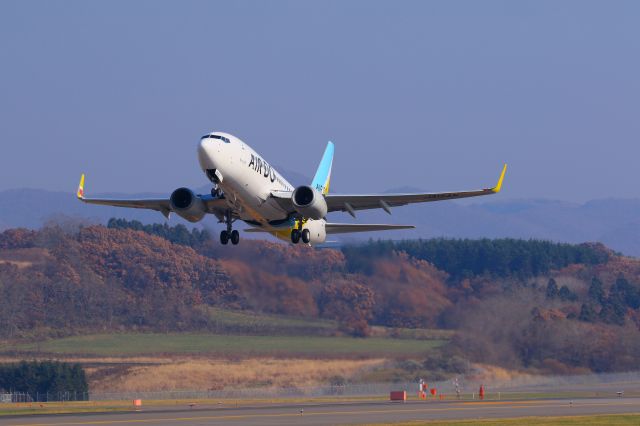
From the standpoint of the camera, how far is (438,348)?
259ft

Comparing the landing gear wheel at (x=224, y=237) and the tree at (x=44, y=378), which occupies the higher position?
the landing gear wheel at (x=224, y=237)

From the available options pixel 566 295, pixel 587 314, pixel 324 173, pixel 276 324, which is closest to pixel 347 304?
pixel 276 324

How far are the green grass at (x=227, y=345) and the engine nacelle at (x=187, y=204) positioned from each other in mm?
21891

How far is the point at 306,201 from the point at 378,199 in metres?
3.95

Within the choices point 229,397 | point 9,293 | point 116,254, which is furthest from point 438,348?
point 9,293

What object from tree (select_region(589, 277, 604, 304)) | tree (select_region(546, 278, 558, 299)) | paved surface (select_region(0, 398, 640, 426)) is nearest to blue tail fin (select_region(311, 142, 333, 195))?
paved surface (select_region(0, 398, 640, 426))

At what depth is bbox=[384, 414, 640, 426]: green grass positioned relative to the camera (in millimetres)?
51375

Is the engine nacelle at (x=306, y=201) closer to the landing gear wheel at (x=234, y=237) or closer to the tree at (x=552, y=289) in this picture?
the landing gear wheel at (x=234, y=237)

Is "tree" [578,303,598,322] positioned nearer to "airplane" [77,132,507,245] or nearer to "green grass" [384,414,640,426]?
"airplane" [77,132,507,245]

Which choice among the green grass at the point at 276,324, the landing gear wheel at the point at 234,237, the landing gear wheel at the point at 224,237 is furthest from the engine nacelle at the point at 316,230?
the green grass at the point at 276,324

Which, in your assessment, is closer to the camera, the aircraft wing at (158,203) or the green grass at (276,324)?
the aircraft wing at (158,203)

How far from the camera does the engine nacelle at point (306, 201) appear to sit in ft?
178

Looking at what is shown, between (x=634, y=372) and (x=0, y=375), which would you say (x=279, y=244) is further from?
(x=634, y=372)

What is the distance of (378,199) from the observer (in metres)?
56.6
